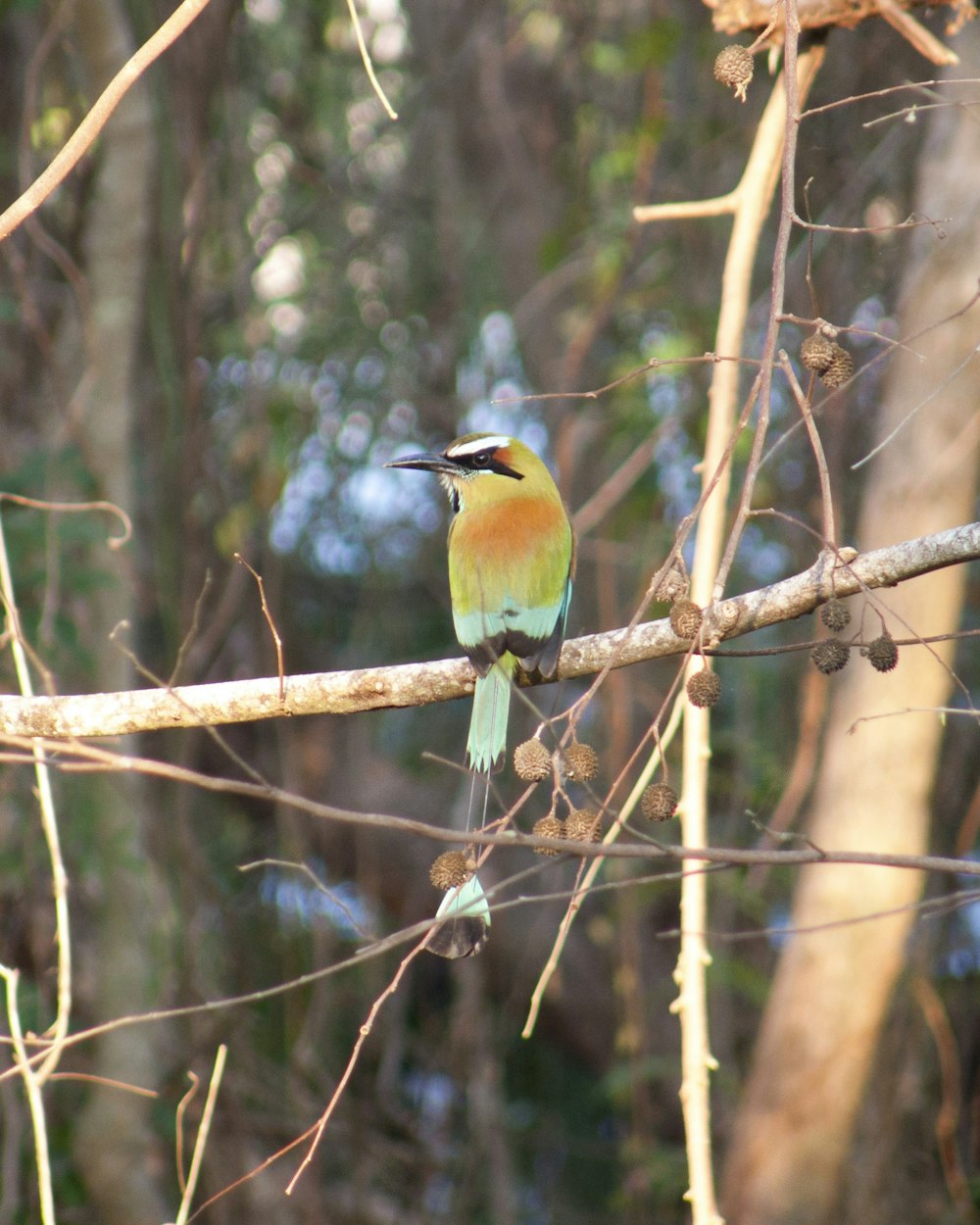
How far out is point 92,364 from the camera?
389 cm

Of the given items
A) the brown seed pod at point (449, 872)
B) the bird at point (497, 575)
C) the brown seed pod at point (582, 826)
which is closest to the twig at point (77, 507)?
the bird at point (497, 575)

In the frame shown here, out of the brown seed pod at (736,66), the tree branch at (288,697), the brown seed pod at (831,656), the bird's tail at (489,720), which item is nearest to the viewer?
the brown seed pod at (831,656)

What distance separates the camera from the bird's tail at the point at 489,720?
2.37 meters

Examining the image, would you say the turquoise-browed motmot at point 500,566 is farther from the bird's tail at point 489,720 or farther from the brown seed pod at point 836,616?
the brown seed pod at point 836,616

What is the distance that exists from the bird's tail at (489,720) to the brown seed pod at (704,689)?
0.85 m

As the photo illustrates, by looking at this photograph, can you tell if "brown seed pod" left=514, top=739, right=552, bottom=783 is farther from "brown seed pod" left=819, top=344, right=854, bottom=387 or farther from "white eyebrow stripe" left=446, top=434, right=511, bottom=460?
"white eyebrow stripe" left=446, top=434, right=511, bottom=460

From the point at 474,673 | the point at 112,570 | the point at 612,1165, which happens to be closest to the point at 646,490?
the point at 112,570

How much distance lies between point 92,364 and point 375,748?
262 centimetres

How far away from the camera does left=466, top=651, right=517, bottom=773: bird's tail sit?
93.4 inches

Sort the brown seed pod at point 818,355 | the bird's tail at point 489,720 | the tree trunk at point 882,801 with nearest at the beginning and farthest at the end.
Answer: the brown seed pod at point 818,355, the bird's tail at point 489,720, the tree trunk at point 882,801

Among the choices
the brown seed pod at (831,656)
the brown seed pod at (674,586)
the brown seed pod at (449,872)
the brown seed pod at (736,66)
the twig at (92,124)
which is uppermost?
the brown seed pod at (736,66)

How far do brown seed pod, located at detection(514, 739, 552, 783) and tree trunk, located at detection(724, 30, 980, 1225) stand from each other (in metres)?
2.23

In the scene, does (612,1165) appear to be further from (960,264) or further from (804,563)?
(960,264)

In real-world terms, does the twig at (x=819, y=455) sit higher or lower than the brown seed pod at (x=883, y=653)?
higher
